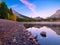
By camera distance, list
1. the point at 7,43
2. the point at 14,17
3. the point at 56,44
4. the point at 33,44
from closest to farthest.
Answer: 1. the point at 7,43
2. the point at 33,44
3. the point at 56,44
4. the point at 14,17

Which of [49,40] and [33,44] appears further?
[49,40]

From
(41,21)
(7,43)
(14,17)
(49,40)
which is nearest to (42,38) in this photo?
(49,40)

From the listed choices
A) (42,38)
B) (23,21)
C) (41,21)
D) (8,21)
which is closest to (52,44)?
(42,38)

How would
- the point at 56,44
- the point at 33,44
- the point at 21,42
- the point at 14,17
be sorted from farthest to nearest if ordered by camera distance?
the point at 14,17 → the point at 56,44 → the point at 33,44 → the point at 21,42

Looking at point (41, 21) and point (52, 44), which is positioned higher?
point (41, 21)

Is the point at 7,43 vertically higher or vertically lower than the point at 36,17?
lower

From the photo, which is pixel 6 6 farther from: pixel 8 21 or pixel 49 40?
pixel 49 40

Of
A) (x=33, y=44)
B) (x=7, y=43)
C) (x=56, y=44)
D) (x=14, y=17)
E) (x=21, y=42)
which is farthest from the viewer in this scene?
(x=14, y=17)

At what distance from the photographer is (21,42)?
13.4 ft

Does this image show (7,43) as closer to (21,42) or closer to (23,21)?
(21,42)

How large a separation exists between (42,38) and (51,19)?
874 millimetres

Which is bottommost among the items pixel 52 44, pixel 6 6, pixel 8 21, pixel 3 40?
pixel 52 44

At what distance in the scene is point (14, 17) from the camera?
5.59 meters

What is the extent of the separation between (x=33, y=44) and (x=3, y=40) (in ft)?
3.36
